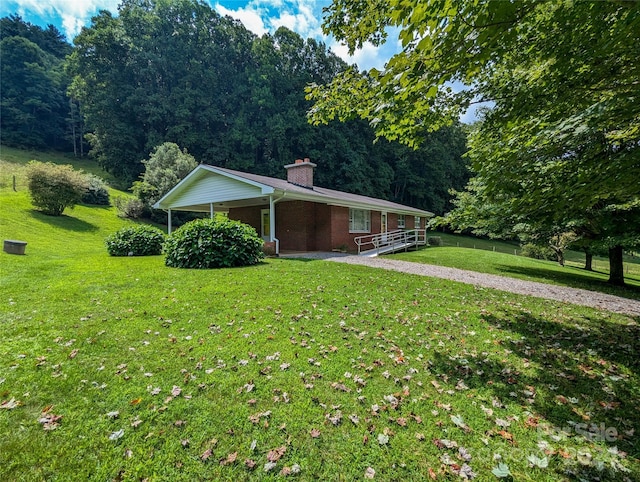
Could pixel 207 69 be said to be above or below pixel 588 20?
above

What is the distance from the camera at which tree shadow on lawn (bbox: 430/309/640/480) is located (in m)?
3.01

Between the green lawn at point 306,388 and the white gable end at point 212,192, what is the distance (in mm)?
8687

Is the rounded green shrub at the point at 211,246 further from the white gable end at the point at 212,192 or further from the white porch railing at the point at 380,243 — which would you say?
the white porch railing at the point at 380,243

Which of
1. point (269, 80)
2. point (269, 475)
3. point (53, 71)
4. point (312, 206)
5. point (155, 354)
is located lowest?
point (269, 475)

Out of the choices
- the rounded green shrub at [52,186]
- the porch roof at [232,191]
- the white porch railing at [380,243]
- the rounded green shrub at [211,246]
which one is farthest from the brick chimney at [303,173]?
the rounded green shrub at [52,186]

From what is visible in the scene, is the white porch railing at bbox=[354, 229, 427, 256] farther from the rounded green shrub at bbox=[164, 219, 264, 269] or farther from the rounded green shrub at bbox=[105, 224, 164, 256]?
the rounded green shrub at bbox=[105, 224, 164, 256]

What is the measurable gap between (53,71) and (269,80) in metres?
38.7

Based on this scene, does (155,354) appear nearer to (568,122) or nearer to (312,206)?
(568,122)

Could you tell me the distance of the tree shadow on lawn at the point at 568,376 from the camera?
3.01m

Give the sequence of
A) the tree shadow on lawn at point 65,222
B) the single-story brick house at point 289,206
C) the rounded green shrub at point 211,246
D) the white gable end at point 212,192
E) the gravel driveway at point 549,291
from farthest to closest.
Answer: the tree shadow on lawn at point 65,222 < the single-story brick house at point 289,206 < the white gable end at point 212,192 < the rounded green shrub at point 211,246 < the gravel driveway at point 549,291

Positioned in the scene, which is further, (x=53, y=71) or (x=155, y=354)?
(x=53, y=71)

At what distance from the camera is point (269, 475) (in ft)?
7.71

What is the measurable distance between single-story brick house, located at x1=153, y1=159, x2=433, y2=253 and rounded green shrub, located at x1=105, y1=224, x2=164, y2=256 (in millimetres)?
3712

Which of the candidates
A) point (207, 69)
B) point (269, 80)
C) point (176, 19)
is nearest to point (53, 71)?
point (176, 19)
